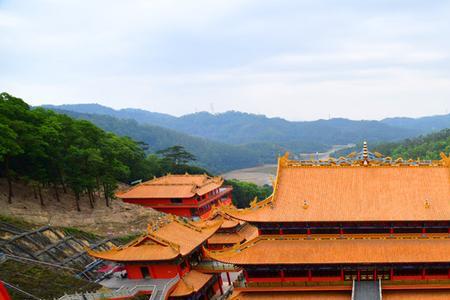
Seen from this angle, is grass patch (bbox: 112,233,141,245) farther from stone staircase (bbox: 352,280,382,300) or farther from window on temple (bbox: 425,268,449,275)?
window on temple (bbox: 425,268,449,275)

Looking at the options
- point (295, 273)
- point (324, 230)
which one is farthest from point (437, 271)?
point (295, 273)

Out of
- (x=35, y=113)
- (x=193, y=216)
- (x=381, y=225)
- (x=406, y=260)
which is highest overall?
(x=35, y=113)

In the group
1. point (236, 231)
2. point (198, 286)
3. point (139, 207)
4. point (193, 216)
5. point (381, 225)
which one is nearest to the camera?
point (381, 225)

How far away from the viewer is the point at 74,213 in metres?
38.0

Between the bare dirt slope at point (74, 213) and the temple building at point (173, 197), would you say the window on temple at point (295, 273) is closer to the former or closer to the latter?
the bare dirt slope at point (74, 213)

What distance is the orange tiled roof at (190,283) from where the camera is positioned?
2553 centimetres

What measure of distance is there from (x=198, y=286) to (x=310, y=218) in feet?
33.8

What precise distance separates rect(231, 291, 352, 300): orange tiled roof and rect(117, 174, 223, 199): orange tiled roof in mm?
25442

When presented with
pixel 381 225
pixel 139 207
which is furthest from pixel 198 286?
pixel 139 207

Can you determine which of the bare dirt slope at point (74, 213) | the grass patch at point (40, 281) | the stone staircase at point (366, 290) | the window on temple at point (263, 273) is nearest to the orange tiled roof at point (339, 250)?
the window on temple at point (263, 273)

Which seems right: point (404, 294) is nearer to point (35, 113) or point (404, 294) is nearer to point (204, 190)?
point (204, 190)

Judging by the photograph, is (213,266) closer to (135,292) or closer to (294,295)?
(135,292)

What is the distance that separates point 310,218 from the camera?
23.3 metres

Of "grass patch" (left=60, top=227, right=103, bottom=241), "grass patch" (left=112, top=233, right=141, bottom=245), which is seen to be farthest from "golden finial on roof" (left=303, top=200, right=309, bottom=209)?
"grass patch" (left=60, top=227, right=103, bottom=241)
